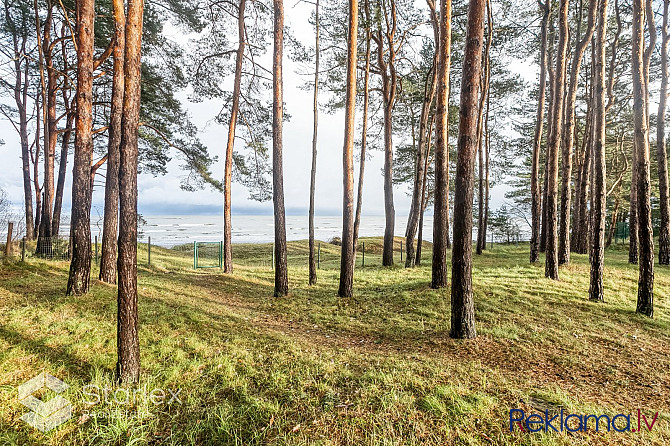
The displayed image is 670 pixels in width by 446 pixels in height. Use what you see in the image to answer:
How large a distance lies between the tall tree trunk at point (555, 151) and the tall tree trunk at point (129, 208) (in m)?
10.6

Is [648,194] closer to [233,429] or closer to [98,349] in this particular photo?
[233,429]

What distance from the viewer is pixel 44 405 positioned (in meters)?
2.81

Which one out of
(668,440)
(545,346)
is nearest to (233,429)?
(668,440)

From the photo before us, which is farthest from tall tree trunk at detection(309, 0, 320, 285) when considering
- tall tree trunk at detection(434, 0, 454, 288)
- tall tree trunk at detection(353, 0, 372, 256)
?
tall tree trunk at detection(434, 0, 454, 288)

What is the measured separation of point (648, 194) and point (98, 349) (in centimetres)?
1102

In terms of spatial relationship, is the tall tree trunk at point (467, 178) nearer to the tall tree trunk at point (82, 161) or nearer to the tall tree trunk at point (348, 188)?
the tall tree trunk at point (348, 188)

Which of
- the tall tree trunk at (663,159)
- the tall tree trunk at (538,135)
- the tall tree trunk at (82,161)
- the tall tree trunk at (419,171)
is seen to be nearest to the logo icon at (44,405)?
the tall tree trunk at (82,161)

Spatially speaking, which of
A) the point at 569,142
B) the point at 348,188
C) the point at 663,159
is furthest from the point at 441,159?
the point at 663,159

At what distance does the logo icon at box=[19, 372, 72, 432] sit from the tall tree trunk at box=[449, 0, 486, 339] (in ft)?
17.4

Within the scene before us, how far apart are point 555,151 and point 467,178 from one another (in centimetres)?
668

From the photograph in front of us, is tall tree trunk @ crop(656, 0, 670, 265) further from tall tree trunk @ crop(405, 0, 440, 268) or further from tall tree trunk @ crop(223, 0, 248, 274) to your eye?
tall tree trunk @ crop(223, 0, 248, 274)

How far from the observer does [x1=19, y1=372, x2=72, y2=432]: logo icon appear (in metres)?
2.62

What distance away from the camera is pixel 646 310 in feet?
21.3

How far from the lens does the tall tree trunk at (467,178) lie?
16.7ft
